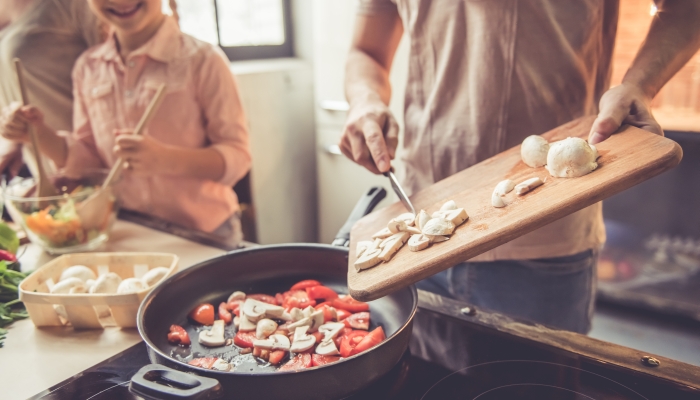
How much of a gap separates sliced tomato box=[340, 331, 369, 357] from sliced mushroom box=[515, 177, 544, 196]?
0.29 meters

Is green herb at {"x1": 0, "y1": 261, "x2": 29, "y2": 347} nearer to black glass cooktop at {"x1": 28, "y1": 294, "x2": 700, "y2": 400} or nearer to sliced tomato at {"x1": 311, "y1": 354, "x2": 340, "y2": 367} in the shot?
black glass cooktop at {"x1": 28, "y1": 294, "x2": 700, "y2": 400}

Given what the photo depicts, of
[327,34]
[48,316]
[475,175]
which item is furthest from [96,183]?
[327,34]

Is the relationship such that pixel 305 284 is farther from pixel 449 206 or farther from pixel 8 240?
pixel 8 240

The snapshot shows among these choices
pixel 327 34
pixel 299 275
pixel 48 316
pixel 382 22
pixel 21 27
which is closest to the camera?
pixel 48 316

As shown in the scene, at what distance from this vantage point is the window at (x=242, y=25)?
2.32m

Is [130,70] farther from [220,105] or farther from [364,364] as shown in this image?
[364,364]

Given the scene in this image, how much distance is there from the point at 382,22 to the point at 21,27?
1.09 metres

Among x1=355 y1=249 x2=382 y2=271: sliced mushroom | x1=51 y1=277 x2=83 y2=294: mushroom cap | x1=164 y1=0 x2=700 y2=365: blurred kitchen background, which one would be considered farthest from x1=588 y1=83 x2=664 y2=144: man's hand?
x1=164 y1=0 x2=700 y2=365: blurred kitchen background

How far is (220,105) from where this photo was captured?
1.32 meters

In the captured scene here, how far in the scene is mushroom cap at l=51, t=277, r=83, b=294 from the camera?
0.80 m

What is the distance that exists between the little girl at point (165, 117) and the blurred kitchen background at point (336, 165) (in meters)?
0.87

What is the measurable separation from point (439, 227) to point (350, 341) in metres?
0.20

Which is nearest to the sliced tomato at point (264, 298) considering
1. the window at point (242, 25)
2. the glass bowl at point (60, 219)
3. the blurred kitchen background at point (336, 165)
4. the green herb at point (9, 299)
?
the green herb at point (9, 299)

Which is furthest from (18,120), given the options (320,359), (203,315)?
(320,359)
